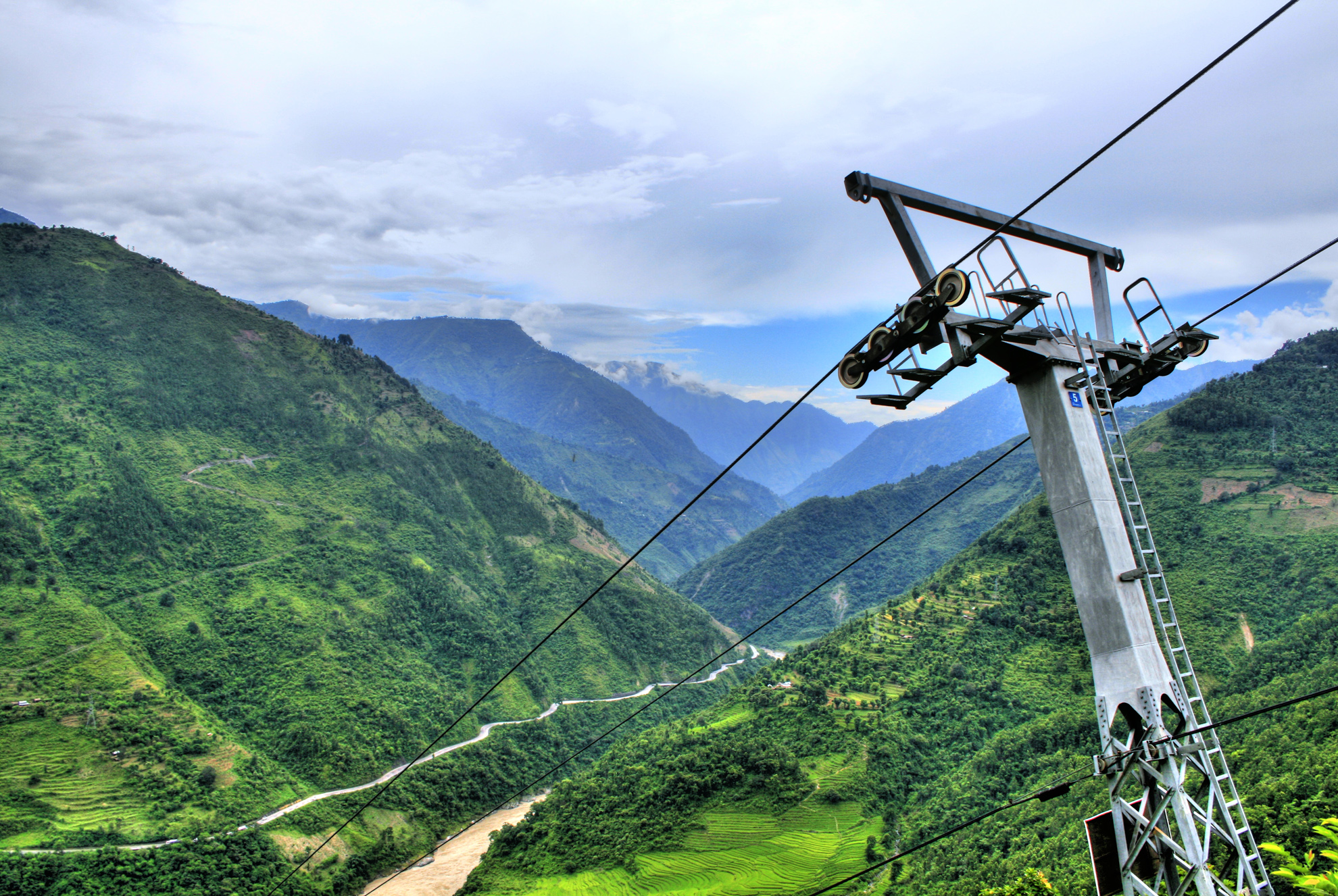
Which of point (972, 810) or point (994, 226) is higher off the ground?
point (994, 226)

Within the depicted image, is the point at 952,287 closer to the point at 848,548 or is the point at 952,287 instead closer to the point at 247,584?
the point at 247,584

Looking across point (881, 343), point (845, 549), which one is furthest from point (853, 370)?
point (845, 549)

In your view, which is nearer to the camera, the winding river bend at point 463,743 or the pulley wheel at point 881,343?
the pulley wheel at point 881,343

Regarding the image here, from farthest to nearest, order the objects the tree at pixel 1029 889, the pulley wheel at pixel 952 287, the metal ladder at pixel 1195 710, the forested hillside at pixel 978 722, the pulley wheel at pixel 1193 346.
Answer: the forested hillside at pixel 978 722, the tree at pixel 1029 889, the pulley wheel at pixel 1193 346, the pulley wheel at pixel 952 287, the metal ladder at pixel 1195 710


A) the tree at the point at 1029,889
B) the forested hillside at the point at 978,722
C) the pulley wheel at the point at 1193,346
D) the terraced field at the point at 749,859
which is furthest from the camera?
the terraced field at the point at 749,859

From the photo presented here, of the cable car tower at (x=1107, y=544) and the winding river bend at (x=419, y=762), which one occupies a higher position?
the cable car tower at (x=1107, y=544)

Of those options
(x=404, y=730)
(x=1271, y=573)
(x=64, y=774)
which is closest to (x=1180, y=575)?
(x=1271, y=573)

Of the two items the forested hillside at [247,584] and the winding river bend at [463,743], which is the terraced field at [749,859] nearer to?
the forested hillside at [247,584]

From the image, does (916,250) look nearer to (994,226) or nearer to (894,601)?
(994,226)

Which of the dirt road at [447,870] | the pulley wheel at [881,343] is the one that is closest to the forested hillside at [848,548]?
the dirt road at [447,870]
